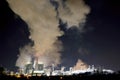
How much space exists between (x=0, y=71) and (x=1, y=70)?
1920 millimetres

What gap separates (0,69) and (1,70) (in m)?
2.24

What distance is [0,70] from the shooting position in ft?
473

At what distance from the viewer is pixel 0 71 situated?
14275 centimetres

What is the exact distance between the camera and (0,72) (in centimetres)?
14262

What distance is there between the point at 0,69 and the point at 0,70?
2481 mm

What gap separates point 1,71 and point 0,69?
417 cm

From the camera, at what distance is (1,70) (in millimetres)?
144625

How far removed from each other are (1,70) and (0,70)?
722 mm

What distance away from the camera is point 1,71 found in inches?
5620

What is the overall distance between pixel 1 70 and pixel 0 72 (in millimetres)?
2242
